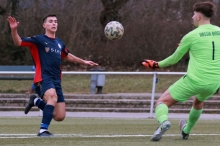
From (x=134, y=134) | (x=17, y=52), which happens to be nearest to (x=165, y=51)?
(x=17, y=52)

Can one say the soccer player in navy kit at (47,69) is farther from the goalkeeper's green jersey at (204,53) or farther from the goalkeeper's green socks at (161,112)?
the goalkeeper's green jersey at (204,53)

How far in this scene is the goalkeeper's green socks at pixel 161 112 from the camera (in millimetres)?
7408

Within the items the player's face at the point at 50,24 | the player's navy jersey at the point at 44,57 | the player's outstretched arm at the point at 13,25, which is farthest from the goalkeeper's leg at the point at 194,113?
the player's outstretched arm at the point at 13,25

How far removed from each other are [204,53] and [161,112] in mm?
909

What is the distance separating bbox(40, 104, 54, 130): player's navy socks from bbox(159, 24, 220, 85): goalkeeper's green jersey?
6.54ft

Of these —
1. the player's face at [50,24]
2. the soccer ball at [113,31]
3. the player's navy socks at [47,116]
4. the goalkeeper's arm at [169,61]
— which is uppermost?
the player's face at [50,24]

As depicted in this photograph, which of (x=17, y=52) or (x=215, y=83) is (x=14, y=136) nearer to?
(x=215, y=83)

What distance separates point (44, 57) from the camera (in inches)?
337

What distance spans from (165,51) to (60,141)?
65.8 ft

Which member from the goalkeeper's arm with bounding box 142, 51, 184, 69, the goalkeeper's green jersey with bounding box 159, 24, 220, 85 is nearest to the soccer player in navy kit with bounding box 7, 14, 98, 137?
the goalkeeper's arm with bounding box 142, 51, 184, 69

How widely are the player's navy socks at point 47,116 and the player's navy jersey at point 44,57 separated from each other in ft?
1.38

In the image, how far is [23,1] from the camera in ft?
93.9

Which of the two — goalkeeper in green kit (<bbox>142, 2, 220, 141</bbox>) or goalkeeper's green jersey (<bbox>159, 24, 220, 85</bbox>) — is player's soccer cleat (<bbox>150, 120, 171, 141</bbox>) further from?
goalkeeper's green jersey (<bbox>159, 24, 220, 85</bbox>)

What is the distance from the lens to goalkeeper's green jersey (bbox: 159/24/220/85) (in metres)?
7.47
